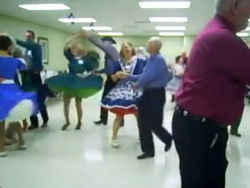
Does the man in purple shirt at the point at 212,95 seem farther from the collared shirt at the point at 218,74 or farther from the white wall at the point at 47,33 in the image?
the white wall at the point at 47,33

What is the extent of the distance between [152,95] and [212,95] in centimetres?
260

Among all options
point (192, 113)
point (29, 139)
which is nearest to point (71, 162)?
point (29, 139)

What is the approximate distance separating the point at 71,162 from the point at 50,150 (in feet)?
1.92

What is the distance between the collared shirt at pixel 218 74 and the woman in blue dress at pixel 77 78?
4178 mm

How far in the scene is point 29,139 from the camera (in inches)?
197

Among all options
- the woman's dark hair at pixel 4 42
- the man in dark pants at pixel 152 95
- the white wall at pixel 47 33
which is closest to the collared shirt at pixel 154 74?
the man in dark pants at pixel 152 95

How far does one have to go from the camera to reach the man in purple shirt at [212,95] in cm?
137

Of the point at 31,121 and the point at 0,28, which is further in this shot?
the point at 0,28

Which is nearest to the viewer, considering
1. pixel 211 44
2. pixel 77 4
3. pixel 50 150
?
pixel 211 44

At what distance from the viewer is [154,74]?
12.8 ft

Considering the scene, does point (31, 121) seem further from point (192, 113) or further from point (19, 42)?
point (192, 113)

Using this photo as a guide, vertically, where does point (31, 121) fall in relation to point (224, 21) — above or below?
below

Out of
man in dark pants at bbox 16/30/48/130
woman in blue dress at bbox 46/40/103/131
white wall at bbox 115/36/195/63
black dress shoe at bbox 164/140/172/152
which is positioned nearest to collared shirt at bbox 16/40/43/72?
man in dark pants at bbox 16/30/48/130

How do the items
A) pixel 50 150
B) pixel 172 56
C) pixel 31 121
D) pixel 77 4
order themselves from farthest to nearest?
1. pixel 172 56
2. pixel 77 4
3. pixel 31 121
4. pixel 50 150
